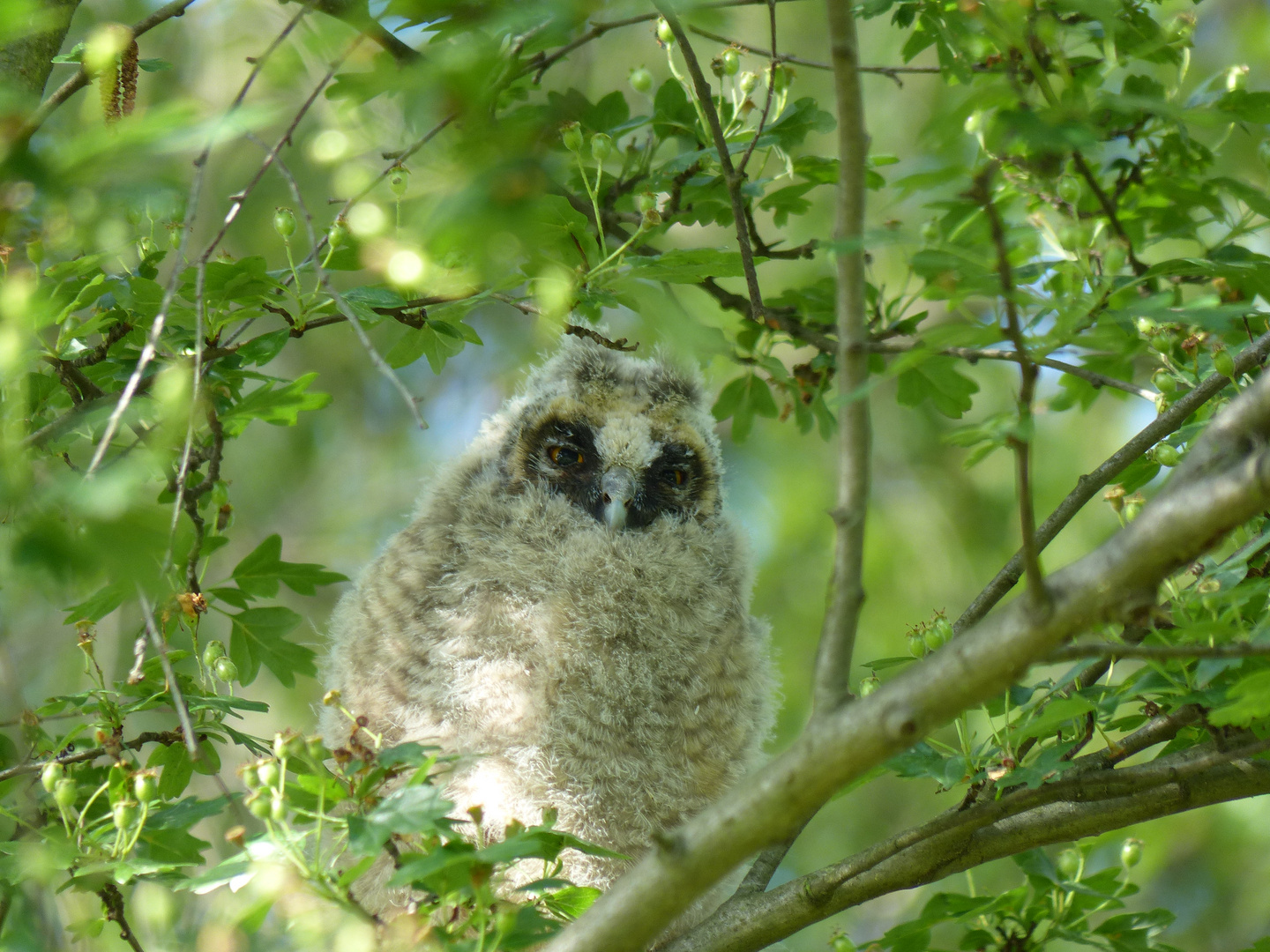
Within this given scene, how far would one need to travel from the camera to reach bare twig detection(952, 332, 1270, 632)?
1.92m

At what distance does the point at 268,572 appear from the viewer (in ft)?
7.56

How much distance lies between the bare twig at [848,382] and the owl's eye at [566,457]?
168cm

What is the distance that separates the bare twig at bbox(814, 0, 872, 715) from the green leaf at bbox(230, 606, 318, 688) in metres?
1.39

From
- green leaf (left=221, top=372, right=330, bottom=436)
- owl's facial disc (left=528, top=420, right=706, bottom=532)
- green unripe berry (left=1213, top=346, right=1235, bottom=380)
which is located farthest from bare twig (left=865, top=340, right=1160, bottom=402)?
owl's facial disc (left=528, top=420, right=706, bottom=532)

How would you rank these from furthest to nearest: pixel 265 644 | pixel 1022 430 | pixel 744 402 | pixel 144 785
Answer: pixel 744 402
pixel 265 644
pixel 144 785
pixel 1022 430

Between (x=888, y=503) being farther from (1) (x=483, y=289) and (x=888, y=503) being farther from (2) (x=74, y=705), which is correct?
(2) (x=74, y=705)

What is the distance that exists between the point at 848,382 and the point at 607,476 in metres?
1.59

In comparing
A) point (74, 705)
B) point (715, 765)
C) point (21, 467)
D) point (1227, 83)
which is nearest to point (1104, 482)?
point (1227, 83)

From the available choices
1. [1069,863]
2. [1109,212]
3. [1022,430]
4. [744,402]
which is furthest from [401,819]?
[744,402]

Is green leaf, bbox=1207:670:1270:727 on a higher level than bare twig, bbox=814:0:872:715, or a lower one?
lower

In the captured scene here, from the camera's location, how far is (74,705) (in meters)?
2.11

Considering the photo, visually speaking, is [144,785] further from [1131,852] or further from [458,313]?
[1131,852]

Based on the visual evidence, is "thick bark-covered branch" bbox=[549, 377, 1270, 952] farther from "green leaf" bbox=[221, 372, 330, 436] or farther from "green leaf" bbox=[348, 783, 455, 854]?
"green leaf" bbox=[221, 372, 330, 436]

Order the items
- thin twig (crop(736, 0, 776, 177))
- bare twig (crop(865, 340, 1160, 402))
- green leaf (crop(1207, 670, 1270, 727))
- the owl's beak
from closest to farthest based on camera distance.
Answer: green leaf (crop(1207, 670, 1270, 727)), bare twig (crop(865, 340, 1160, 402)), thin twig (crop(736, 0, 776, 177)), the owl's beak
